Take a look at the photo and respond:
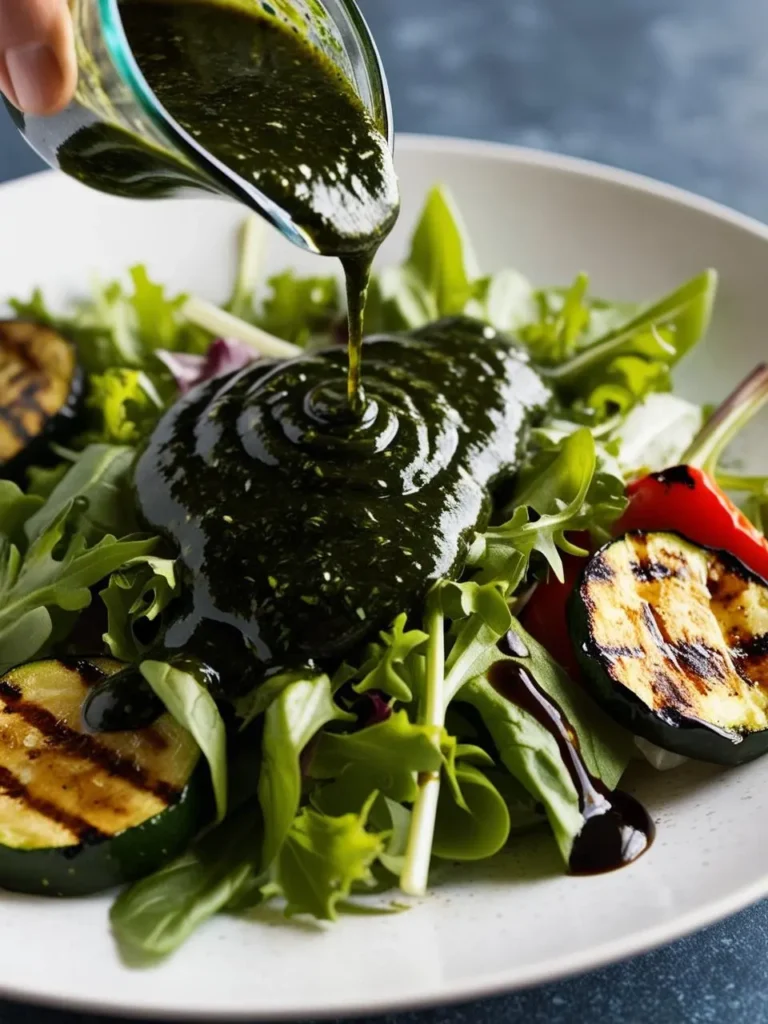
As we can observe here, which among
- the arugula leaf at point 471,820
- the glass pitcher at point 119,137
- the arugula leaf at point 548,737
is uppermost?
the glass pitcher at point 119,137

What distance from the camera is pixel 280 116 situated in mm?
2850

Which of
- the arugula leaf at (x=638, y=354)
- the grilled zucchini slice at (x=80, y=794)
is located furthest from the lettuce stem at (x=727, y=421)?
the grilled zucchini slice at (x=80, y=794)

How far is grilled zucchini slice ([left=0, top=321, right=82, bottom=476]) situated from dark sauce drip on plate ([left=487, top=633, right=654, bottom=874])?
172 cm

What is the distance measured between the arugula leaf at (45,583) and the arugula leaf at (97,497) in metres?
0.14

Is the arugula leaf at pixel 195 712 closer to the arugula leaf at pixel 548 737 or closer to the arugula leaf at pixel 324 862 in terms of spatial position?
the arugula leaf at pixel 324 862

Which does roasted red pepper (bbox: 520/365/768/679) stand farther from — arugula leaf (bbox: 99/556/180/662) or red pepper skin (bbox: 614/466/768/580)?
arugula leaf (bbox: 99/556/180/662)

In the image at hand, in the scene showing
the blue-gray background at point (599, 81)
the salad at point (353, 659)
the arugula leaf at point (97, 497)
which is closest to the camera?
the salad at point (353, 659)

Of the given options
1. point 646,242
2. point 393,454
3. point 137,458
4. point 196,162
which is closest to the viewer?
point 196,162

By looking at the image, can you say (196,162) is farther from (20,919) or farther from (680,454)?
(680,454)

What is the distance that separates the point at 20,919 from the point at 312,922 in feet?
1.87

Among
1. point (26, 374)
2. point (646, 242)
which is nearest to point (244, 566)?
point (26, 374)

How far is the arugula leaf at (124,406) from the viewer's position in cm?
391

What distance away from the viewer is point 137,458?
345 cm

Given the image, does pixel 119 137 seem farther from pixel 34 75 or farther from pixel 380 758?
pixel 380 758
